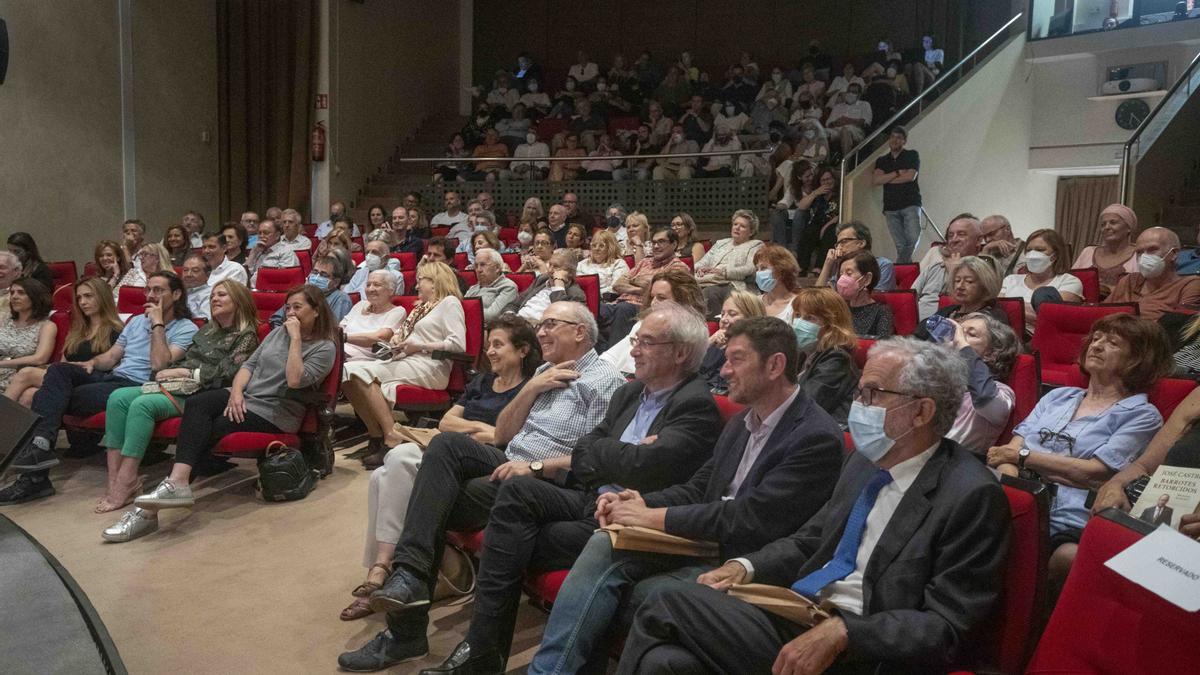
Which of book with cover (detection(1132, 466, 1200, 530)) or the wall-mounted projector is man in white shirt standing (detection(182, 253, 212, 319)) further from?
the wall-mounted projector

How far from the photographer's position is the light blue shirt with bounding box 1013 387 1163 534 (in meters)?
2.52

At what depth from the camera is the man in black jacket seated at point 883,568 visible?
5.76 feet

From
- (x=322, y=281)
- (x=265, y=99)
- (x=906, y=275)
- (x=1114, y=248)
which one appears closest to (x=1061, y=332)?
(x=1114, y=248)

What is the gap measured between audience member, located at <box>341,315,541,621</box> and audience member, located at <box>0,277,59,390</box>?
2501 mm

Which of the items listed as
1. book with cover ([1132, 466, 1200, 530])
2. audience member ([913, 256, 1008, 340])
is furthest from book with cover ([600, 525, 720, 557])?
audience member ([913, 256, 1008, 340])

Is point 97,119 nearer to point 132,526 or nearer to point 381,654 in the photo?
point 132,526

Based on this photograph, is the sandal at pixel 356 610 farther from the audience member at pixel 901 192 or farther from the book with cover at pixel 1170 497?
the audience member at pixel 901 192

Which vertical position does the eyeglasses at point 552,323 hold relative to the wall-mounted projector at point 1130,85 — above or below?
below

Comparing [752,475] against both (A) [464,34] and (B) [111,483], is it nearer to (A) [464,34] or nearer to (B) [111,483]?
(B) [111,483]

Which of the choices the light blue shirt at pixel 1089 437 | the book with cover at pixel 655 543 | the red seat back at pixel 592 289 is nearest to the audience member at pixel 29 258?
the red seat back at pixel 592 289

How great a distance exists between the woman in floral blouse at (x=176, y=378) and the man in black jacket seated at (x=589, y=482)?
219 cm

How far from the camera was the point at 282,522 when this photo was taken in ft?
13.2

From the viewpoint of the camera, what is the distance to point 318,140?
36.6ft

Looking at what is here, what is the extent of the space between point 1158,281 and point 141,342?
4.67m
